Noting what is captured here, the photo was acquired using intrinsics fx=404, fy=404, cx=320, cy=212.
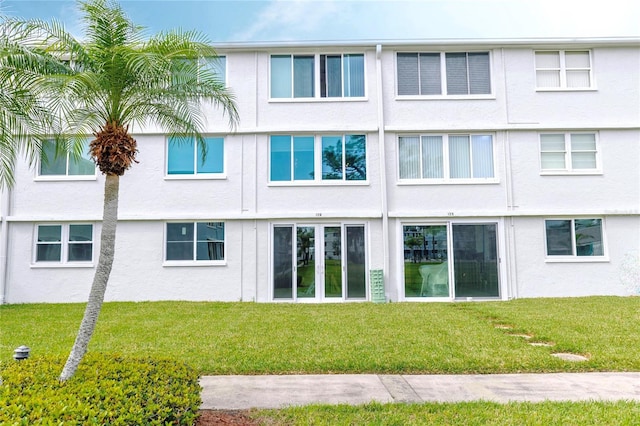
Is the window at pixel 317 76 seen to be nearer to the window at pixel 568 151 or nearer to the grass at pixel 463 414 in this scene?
the window at pixel 568 151

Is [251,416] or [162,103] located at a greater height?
[162,103]

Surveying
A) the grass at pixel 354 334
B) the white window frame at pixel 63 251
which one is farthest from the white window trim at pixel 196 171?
the grass at pixel 354 334

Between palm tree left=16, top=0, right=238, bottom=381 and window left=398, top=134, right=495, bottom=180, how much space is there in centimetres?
972

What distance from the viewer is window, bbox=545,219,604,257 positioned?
45.2 ft

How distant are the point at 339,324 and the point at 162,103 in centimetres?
630

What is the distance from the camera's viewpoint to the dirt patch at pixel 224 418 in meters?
4.35

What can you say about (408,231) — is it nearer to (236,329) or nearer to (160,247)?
(236,329)

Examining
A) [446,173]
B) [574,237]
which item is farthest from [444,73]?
[574,237]

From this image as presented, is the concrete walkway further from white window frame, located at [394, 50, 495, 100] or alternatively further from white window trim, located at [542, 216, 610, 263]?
white window frame, located at [394, 50, 495, 100]

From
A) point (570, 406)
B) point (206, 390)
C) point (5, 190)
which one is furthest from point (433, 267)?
point (5, 190)

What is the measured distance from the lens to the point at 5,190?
13.9 meters

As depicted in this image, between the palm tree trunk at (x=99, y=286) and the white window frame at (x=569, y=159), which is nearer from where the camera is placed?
the palm tree trunk at (x=99, y=286)

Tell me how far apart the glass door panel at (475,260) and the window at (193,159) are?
858 cm

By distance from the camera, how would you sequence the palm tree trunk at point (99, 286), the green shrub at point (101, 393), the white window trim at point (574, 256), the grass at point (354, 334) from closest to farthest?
the green shrub at point (101, 393) < the palm tree trunk at point (99, 286) < the grass at point (354, 334) < the white window trim at point (574, 256)
